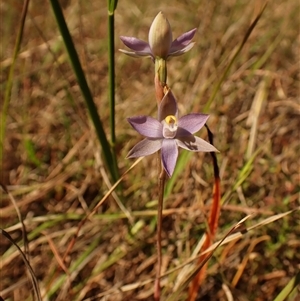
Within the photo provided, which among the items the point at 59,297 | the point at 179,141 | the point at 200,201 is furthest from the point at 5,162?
the point at 179,141

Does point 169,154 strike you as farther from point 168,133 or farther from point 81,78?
point 81,78

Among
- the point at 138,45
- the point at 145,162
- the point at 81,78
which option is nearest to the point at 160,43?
the point at 138,45

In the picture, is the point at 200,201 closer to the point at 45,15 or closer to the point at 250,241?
the point at 250,241

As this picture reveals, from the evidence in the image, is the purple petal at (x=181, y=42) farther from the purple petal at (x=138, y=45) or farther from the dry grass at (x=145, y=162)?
the dry grass at (x=145, y=162)

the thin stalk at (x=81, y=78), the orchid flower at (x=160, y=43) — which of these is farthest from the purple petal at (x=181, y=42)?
the thin stalk at (x=81, y=78)

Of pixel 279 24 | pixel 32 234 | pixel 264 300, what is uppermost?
pixel 279 24
